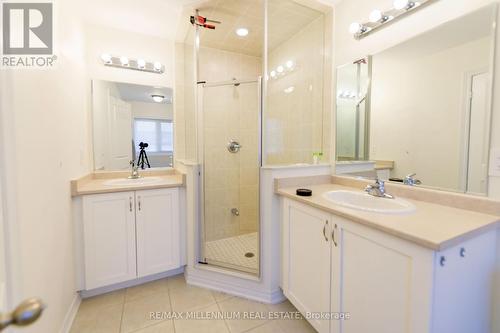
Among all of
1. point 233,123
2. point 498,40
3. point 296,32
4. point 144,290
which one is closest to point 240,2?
point 296,32

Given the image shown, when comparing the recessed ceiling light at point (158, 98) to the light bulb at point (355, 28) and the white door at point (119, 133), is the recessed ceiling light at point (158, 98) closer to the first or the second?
the white door at point (119, 133)

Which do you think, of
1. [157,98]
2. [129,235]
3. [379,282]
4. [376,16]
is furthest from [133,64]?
[379,282]

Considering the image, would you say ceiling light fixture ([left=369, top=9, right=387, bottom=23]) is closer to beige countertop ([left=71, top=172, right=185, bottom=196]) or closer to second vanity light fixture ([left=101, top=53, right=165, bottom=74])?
beige countertop ([left=71, top=172, right=185, bottom=196])

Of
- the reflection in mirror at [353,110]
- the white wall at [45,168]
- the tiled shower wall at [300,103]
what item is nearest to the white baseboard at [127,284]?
the white wall at [45,168]

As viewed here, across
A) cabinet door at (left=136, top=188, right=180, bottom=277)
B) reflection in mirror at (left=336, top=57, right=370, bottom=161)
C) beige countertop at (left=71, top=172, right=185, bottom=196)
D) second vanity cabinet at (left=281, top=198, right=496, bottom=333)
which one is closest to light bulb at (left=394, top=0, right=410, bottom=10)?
reflection in mirror at (left=336, top=57, right=370, bottom=161)

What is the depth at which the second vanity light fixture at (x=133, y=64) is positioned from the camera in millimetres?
2291

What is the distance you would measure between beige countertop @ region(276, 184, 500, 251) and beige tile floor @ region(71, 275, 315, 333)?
3.24 ft

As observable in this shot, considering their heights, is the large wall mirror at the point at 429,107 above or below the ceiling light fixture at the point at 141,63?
below

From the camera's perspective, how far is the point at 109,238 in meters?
1.88

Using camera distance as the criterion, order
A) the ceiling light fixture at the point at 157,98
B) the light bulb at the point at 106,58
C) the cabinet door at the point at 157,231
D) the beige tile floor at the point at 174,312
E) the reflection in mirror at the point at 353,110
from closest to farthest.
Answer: the beige tile floor at the point at 174,312, the reflection in mirror at the point at 353,110, the cabinet door at the point at 157,231, the light bulb at the point at 106,58, the ceiling light fixture at the point at 157,98

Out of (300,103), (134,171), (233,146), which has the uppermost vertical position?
(300,103)

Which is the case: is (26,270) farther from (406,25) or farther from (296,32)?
(296,32)

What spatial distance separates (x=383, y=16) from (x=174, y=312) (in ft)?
8.48

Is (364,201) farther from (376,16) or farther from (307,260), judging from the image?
(376,16)
